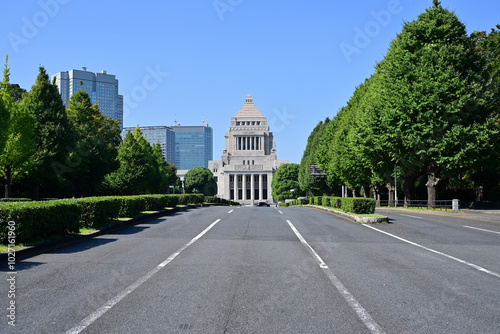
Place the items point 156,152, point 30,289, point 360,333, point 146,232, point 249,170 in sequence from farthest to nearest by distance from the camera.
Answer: point 249,170, point 156,152, point 146,232, point 30,289, point 360,333

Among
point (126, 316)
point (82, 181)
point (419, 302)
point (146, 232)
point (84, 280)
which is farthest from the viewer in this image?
point (82, 181)

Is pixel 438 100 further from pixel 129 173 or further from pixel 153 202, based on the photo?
pixel 129 173

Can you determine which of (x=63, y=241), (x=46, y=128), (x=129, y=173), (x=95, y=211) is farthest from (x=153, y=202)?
(x=129, y=173)

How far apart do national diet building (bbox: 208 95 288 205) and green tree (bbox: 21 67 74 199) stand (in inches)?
4231

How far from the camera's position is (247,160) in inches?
6457

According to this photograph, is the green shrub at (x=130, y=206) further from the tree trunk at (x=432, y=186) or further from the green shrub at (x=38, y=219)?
the tree trunk at (x=432, y=186)

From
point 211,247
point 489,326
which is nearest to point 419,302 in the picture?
point 489,326

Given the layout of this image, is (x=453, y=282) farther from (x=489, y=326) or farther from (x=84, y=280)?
(x=84, y=280)

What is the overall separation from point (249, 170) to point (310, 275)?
146676 mm

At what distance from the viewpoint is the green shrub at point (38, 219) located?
9.77 m

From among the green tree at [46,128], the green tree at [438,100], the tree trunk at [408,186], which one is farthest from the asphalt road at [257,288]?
the tree trunk at [408,186]

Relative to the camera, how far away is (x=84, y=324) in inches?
197

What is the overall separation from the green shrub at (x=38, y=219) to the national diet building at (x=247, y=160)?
425ft

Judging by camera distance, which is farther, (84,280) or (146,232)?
(146,232)
